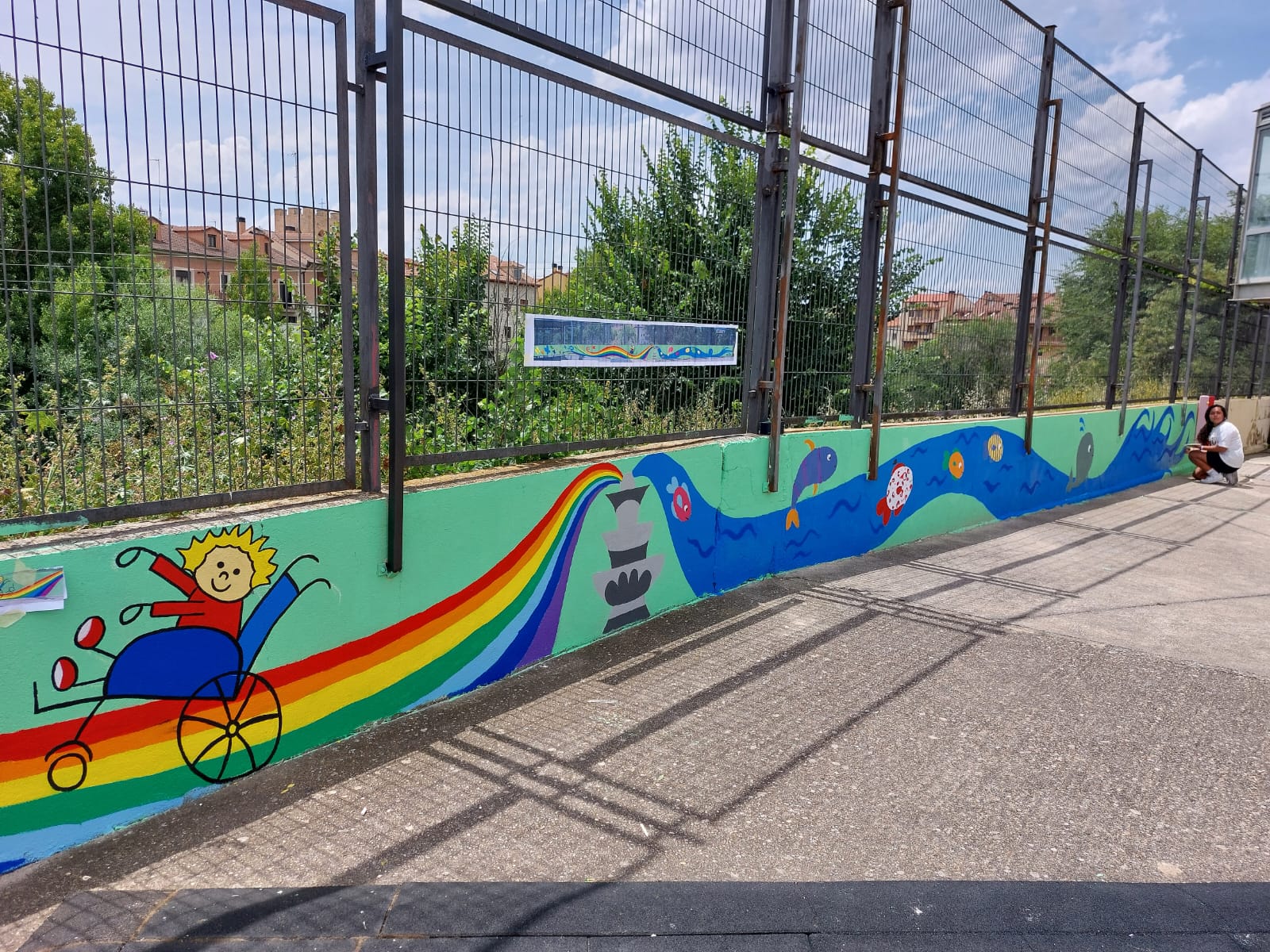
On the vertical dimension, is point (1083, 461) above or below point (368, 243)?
below

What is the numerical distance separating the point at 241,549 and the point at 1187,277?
50.9 ft

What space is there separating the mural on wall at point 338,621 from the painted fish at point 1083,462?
5.78 m

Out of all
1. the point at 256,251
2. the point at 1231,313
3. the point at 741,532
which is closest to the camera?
the point at 256,251

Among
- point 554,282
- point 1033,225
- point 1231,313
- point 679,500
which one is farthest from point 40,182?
point 1231,313

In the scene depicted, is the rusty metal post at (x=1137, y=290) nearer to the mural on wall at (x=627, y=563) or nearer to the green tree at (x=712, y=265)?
the green tree at (x=712, y=265)

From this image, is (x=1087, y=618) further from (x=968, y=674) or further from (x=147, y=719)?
(x=147, y=719)

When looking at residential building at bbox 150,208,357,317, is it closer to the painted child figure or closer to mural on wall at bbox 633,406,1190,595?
the painted child figure

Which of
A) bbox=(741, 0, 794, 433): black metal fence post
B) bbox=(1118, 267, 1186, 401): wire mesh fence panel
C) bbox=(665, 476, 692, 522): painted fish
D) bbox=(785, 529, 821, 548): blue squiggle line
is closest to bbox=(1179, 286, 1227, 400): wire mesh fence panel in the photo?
bbox=(1118, 267, 1186, 401): wire mesh fence panel

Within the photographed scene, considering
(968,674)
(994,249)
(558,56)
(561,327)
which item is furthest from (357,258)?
(994,249)

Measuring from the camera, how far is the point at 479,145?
162 inches

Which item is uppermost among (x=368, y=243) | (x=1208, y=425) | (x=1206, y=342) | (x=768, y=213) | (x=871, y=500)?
(x=768, y=213)

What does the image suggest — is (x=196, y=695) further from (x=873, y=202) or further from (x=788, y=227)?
(x=873, y=202)

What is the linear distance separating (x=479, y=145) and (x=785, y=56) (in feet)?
9.33

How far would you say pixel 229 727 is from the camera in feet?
10.6
